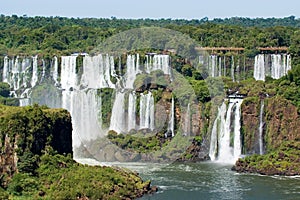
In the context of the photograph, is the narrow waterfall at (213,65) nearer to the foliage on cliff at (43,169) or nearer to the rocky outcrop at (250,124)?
the rocky outcrop at (250,124)

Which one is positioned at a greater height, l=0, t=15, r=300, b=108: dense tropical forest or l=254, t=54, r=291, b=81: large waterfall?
l=0, t=15, r=300, b=108: dense tropical forest

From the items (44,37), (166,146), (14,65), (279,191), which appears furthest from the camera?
(44,37)

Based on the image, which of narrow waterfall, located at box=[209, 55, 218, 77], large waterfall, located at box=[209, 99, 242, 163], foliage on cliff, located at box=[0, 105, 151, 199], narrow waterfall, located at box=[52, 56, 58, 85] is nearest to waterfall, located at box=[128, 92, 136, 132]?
large waterfall, located at box=[209, 99, 242, 163]

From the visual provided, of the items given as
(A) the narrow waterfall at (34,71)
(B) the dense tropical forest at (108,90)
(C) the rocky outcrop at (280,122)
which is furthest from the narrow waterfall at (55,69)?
(C) the rocky outcrop at (280,122)

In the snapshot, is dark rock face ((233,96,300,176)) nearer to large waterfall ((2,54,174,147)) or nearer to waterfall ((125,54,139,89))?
large waterfall ((2,54,174,147))

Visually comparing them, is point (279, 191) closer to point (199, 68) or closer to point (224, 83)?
point (224, 83)

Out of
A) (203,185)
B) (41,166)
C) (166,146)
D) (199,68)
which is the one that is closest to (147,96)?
(166,146)
